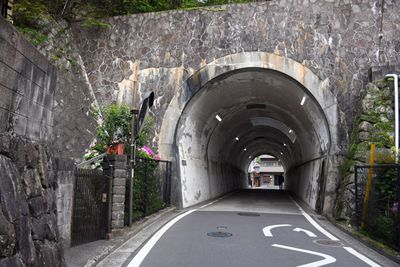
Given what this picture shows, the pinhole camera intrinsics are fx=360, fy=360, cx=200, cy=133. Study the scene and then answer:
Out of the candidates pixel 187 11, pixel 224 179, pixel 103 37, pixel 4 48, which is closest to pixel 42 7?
pixel 103 37

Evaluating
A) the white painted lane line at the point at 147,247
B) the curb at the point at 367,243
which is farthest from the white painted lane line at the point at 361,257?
the white painted lane line at the point at 147,247

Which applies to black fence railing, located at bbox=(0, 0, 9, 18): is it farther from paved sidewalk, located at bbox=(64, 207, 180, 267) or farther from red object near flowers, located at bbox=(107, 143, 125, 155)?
paved sidewalk, located at bbox=(64, 207, 180, 267)

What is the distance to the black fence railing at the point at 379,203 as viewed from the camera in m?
7.65

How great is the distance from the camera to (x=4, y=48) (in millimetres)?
4102

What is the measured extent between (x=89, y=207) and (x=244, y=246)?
337 centimetres

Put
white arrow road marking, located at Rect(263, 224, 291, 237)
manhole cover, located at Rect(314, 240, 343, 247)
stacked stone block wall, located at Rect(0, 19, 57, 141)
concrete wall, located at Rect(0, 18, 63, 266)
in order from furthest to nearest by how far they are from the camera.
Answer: white arrow road marking, located at Rect(263, 224, 291, 237)
manhole cover, located at Rect(314, 240, 343, 247)
stacked stone block wall, located at Rect(0, 19, 57, 141)
concrete wall, located at Rect(0, 18, 63, 266)

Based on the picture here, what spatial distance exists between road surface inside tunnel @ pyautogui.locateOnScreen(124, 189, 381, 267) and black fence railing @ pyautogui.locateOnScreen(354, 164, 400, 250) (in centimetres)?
83

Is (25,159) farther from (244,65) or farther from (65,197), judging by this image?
(244,65)

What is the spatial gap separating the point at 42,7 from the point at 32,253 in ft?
48.1

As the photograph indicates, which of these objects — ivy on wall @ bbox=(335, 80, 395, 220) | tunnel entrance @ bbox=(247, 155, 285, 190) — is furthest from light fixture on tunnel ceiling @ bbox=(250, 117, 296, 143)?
tunnel entrance @ bbox=(247, 155, 285, 190)

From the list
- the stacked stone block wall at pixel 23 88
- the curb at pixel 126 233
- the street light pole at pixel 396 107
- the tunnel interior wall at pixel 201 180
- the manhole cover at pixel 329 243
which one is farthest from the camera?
the tunnel interior wall at pixel 201 180

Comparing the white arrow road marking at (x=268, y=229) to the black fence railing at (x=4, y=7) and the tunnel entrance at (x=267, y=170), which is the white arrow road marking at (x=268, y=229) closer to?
the black fence railing at (x=4, y=7)

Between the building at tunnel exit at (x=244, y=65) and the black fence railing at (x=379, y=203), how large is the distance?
3012 mm

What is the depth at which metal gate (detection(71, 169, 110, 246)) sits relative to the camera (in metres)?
7.10
